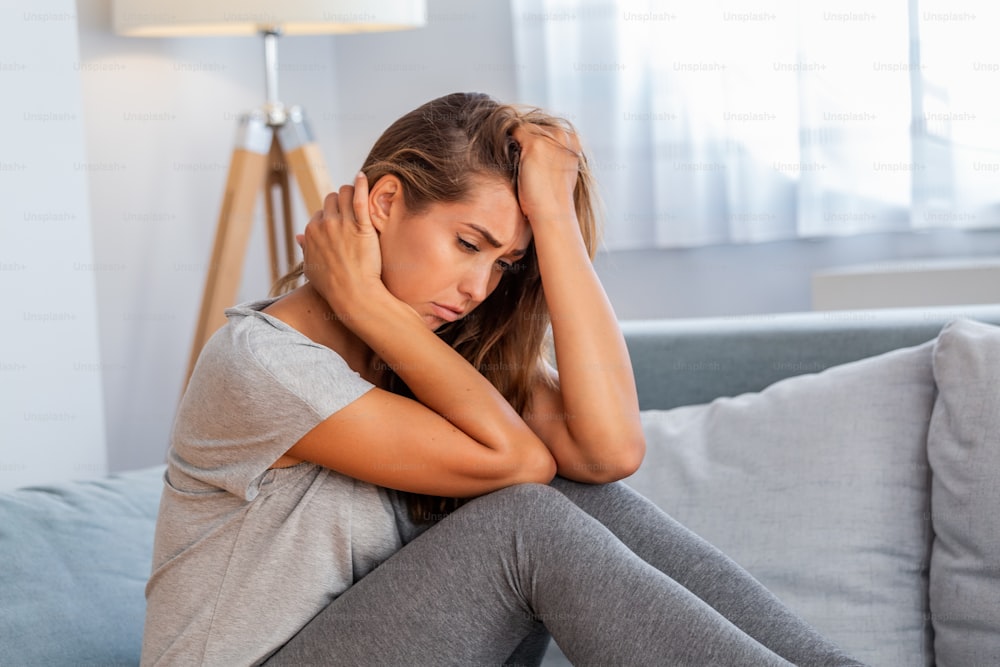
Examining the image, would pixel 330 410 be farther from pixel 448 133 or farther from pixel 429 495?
pixel 448 133

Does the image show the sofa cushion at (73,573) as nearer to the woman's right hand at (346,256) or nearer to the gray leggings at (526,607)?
the gray leggings at (526,607)

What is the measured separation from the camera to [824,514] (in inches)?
57.1

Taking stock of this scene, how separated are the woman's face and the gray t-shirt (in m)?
0.14

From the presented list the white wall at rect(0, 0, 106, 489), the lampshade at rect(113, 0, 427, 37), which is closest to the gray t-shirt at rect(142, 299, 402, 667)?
the white wall at rect(0, 0, 106, 489)

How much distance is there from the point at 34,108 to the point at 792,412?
49.9 inches

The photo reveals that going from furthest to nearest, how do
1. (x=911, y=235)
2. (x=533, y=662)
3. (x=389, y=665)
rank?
(x=911, y=235), (x=533, y=662), (x=389, y=665)

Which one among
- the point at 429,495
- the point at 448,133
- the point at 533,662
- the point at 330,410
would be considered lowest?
the point at 533,662

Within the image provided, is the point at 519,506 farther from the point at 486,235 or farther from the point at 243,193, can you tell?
the point at 243,193

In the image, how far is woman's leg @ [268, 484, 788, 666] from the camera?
3.35 feet

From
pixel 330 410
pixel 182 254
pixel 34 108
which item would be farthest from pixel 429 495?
pixel 182 254

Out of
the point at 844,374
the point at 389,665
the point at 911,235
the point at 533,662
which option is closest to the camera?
the point at 389,665

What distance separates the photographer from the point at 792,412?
60.4 inches

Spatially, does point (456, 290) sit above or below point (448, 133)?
below

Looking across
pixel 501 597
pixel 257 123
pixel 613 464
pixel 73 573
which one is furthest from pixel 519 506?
pixel 257 123
